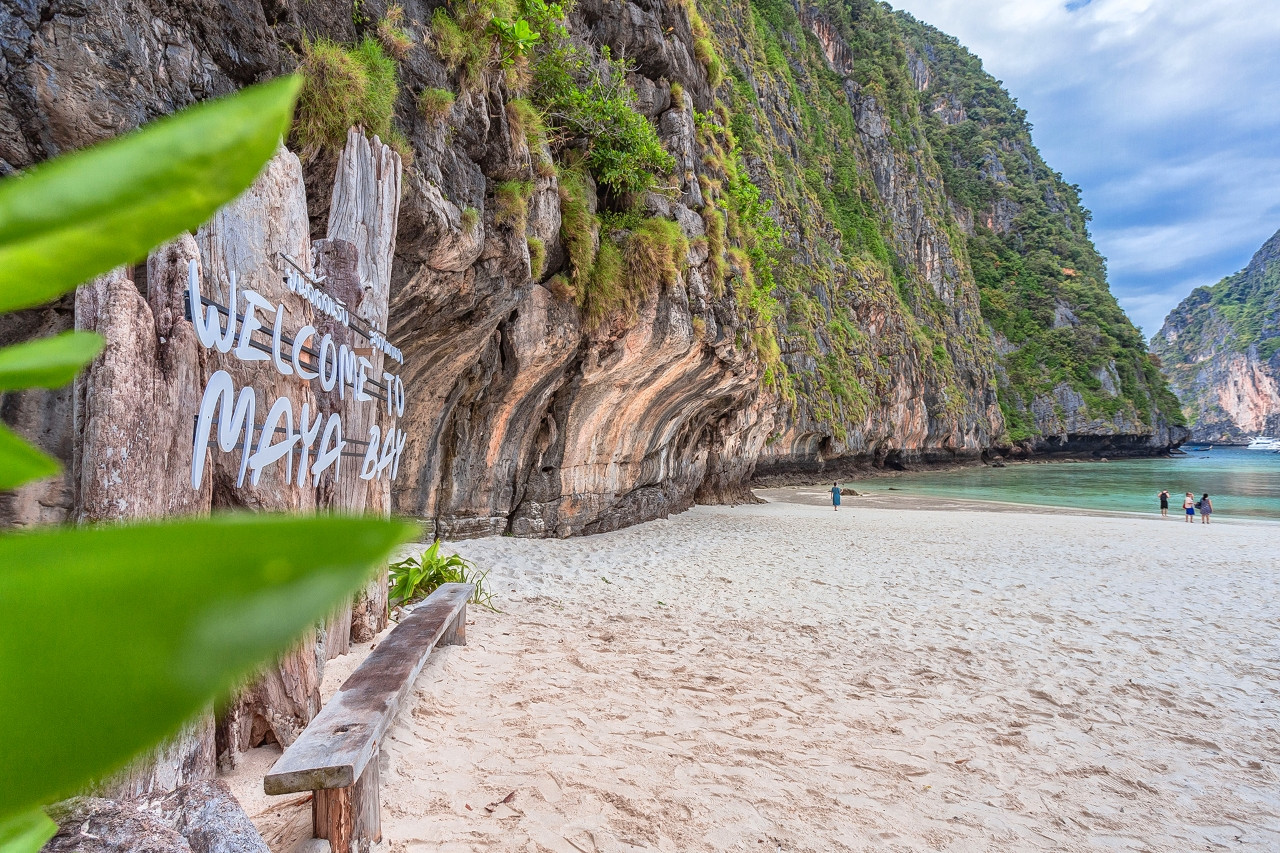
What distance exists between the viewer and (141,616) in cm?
14

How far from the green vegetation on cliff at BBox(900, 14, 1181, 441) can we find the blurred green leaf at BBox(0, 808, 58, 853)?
51434 mm

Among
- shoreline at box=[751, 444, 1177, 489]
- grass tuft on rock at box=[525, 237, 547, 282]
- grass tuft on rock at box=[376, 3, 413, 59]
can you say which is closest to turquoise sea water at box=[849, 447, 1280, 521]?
shoreline at box=[751, 444, 1177, 489]

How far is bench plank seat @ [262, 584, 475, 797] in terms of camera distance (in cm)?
206

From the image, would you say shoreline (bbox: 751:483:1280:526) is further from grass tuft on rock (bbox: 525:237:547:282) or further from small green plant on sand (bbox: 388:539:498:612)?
small green plant on sand (bbox: 388:539:498:612)

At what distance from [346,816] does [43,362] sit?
2491 mm

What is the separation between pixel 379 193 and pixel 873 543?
9.46m

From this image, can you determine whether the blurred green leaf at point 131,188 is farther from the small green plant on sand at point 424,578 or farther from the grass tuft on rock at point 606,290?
the grass tuft on rock at point 606,290

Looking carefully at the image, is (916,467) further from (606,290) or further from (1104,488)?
(606,290)

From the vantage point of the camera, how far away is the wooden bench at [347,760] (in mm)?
2059

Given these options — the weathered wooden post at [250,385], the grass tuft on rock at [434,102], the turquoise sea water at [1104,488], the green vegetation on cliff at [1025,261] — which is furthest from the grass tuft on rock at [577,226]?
the green vegetation on cliff at [1025,261]

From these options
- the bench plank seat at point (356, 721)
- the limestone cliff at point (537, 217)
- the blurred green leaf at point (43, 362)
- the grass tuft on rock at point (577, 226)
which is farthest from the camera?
the grass tuft on rock at point (577, 226)

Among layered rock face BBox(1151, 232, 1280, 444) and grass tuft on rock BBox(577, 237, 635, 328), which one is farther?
layered rock face BBox(1151, 232, 1280, 444)

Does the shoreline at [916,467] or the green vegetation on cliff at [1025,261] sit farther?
the green vegetation on cliff at [1025,261]

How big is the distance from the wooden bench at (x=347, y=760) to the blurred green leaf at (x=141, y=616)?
2329mm
